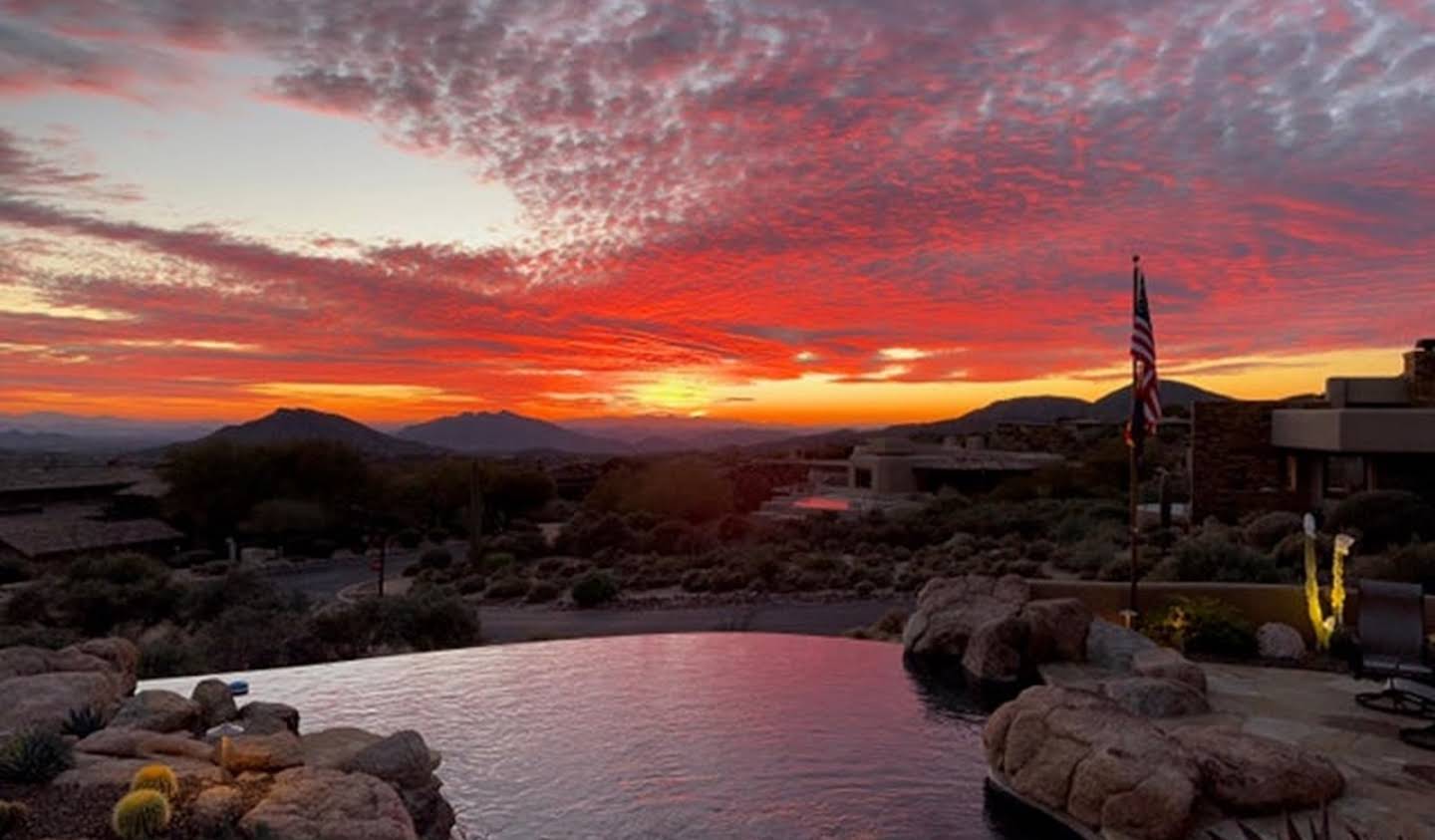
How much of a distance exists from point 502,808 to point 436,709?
331 cm

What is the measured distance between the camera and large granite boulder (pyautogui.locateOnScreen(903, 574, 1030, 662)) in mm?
13219

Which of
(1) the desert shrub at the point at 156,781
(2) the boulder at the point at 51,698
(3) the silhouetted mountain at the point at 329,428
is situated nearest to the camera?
(1) the desert shrub at the point at 156,781

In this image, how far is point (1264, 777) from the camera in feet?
23.6

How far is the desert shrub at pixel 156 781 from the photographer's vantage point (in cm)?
615

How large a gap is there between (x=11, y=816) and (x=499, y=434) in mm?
180613

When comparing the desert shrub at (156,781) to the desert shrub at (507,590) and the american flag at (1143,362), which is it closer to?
the american flag at (1143,362)

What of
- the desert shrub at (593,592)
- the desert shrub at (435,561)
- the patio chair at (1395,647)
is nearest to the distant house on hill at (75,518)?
the desert shrub at (435,561)

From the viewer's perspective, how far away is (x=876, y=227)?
63.7 feet

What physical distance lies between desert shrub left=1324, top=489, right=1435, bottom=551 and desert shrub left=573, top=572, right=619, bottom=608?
688 inches

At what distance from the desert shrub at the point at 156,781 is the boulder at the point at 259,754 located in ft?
2.25

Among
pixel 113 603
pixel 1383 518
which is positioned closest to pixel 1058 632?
pixel 1383 518

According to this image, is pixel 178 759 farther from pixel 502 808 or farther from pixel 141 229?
pixel 141 229

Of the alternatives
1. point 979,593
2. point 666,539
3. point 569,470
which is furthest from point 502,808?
point 569,470

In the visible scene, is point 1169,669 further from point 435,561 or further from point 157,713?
point 435,561
